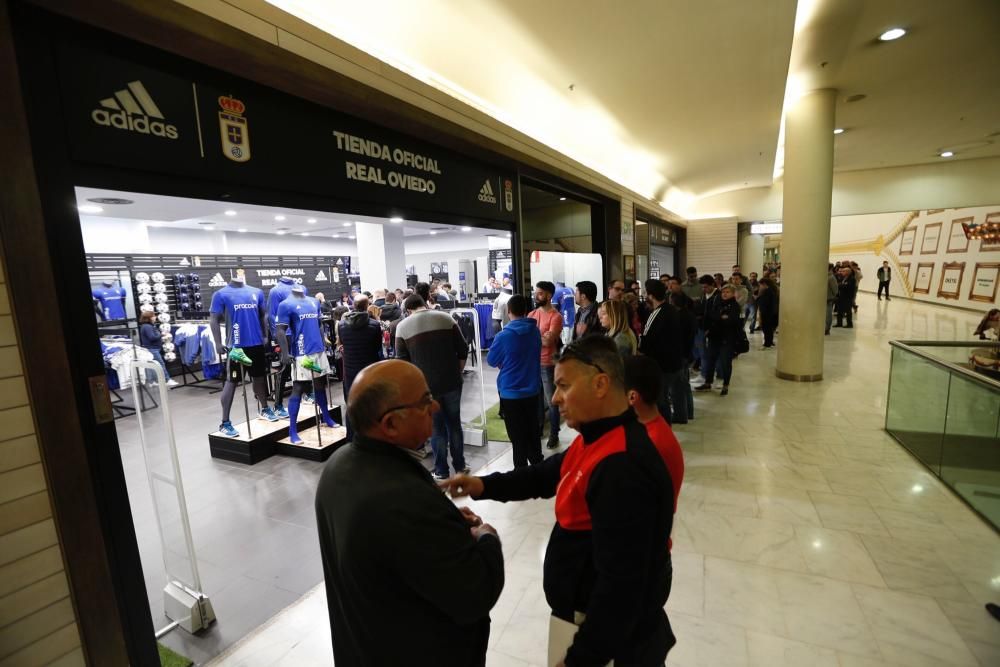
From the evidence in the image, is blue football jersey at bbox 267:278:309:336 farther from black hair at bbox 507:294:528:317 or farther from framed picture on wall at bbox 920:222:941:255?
framed picture on wall at bbox 920:222:941:255

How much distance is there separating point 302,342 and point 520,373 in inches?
109

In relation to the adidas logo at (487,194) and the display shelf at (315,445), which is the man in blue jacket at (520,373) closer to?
the adidas logo at (487,194)

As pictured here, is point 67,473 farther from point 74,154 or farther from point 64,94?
point 64,94

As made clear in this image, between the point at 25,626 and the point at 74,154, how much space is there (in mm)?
1731

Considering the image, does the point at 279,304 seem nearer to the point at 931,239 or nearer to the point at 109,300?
the point at 109,300

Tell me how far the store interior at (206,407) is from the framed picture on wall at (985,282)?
14.1 m

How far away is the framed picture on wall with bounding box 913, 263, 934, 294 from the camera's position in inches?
684

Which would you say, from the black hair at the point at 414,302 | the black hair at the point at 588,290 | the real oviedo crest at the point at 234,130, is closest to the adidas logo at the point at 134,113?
the real oviedo crest at the point at 234,130

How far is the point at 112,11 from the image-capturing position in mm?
1796

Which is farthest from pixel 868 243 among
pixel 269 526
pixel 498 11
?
pixel 269 526

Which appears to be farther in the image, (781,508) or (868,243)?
(868,243)

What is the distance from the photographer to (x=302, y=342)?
5.13m

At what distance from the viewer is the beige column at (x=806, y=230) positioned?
22.3ft

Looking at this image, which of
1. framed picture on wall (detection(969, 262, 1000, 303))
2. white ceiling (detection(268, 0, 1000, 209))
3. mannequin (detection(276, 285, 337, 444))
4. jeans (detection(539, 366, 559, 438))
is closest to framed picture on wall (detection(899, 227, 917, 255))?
framed picture on wall (detection(969, 262, 1000, 303))
